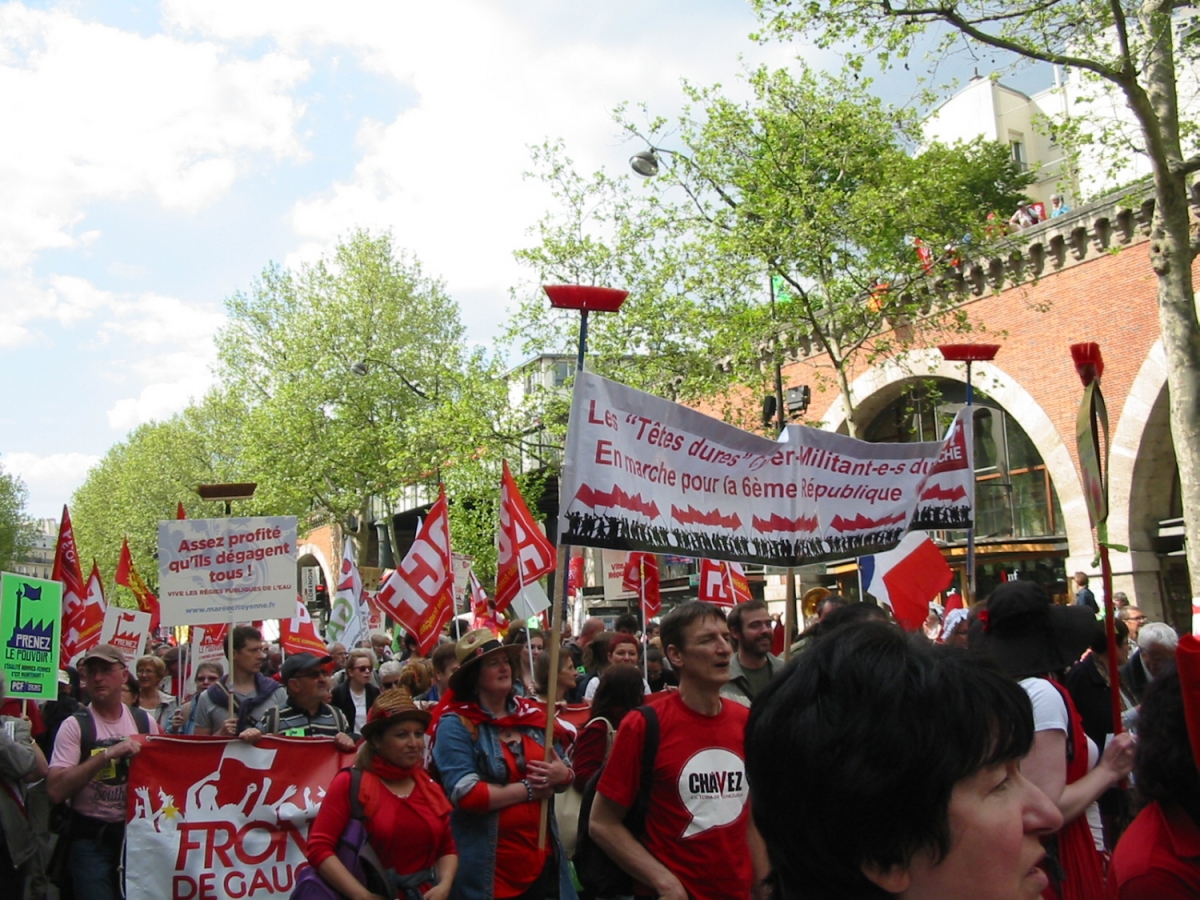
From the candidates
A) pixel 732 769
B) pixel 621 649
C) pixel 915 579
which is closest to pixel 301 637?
Answer: pixel 621 649

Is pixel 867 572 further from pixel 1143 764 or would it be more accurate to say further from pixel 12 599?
pixel 1143 764

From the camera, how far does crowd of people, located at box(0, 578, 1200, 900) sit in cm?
170

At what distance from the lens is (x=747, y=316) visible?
19812 millimetres

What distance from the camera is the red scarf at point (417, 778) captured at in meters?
4.90

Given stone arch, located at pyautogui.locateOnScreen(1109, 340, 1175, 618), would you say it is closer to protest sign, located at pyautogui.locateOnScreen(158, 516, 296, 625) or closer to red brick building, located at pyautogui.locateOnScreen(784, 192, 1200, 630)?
red brick building, located at pyautogui.locateOnScreen(784, 192, 1200, 630)

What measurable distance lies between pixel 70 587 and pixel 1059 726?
10.7m

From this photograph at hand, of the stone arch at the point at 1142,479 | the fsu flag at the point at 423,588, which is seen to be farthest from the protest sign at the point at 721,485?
the stone arch at the point at 1142,479

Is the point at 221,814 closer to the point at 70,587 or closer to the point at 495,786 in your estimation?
the point at 495,786

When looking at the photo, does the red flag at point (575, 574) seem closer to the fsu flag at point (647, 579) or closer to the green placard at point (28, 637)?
the fsu flag at point (647, 579)

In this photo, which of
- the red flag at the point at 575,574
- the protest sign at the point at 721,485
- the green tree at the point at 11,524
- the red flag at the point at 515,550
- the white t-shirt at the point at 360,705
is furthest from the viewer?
the green tree at the point at 11,524

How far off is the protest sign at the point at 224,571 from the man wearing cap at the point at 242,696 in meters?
0.58

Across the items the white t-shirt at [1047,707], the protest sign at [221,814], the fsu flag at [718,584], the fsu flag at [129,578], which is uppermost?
the fsu flag at [129,578]

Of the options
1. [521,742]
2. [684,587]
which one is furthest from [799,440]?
[684,587]

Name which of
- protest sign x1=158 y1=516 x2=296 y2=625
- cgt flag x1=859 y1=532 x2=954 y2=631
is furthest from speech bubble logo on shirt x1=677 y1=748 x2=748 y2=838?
protest sign x1=158 y1=516 x2=296 y2=625
